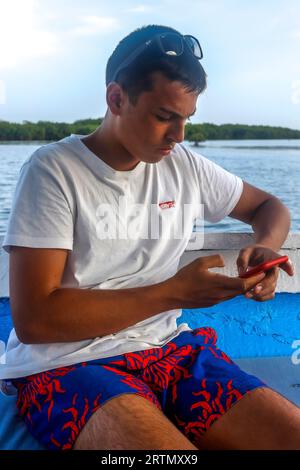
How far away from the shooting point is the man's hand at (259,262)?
145cm

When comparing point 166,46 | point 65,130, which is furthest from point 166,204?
point 65,130

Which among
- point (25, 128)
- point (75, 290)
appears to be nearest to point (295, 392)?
point (75, 290)

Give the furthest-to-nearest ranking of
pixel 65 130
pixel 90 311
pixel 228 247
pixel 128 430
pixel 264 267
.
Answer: pixel 65 130, pixel 228 247, pixel 264 267, pixel 90 311, pixel 128 430

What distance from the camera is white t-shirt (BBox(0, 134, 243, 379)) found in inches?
52.6

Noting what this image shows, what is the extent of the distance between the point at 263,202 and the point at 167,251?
489 mm

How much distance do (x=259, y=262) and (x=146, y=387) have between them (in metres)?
0.52

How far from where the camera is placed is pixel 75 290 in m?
1.30

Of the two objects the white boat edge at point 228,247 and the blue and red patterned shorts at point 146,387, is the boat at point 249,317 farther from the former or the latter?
the blue and red patterned shorts at point 146,387

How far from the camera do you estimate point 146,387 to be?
1.30 meters

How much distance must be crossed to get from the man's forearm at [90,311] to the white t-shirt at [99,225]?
0.26 feet

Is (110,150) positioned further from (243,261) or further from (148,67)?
(243,261)

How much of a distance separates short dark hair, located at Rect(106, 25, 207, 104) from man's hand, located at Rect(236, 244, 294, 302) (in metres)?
0.51
